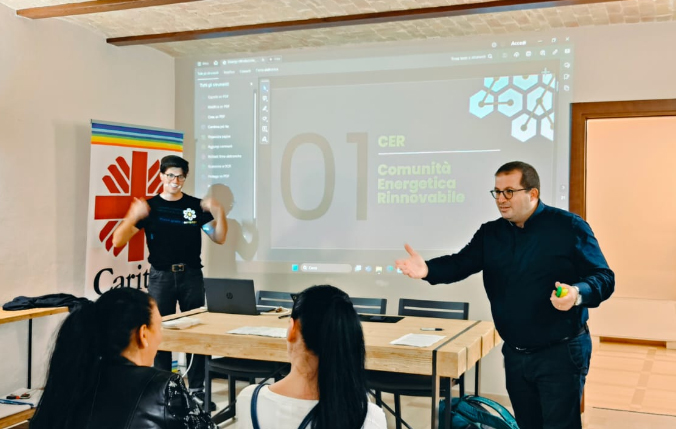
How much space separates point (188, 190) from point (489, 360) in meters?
2.96

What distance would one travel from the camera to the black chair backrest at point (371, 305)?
15.4 ft

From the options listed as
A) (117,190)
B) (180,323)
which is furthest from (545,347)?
(117,190)

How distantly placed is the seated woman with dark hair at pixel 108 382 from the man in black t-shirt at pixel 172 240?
3.22 m

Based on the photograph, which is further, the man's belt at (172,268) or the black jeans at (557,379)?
the man's belt at (172,268)

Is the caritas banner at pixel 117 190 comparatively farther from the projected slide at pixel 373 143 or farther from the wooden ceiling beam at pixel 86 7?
the wooden ceiling beam at pixel 86 7

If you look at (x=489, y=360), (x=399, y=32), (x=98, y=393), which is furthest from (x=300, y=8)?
(x=98, y=393)

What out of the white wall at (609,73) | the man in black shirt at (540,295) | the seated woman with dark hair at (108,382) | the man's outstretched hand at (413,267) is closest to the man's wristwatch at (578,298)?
the man in black shirt at (540,295)

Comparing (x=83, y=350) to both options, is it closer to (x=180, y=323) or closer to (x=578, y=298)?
(x=578, y=298)

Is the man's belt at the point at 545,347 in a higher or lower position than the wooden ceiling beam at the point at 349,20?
lower

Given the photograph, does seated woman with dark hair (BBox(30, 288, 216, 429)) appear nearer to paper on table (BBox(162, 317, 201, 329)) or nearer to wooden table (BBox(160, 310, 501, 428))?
wooden table (BBox(160, 310, 501, 428))

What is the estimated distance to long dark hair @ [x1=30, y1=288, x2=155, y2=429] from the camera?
177 centimetres

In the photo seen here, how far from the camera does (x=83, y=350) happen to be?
1.82m

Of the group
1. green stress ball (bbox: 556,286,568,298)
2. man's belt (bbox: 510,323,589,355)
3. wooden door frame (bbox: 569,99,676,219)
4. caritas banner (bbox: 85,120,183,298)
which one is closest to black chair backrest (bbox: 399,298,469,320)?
wooden door frame (bbox: 569,99,676,219)

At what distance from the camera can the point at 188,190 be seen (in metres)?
6.19
